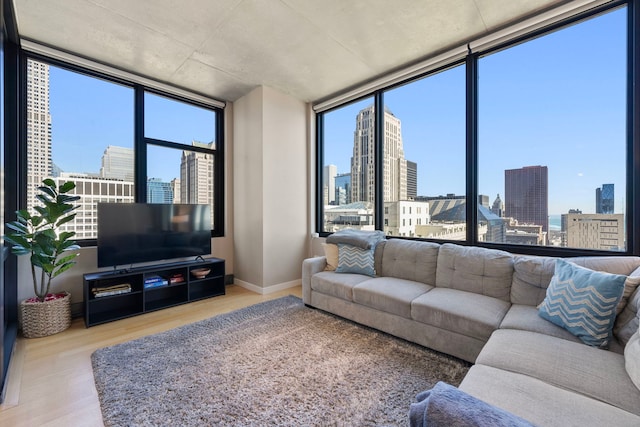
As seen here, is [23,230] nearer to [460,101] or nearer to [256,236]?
[256,236]

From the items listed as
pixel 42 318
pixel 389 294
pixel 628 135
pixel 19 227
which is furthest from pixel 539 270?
pixel 19 227

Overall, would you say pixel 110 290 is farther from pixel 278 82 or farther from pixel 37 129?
pixel 278 82

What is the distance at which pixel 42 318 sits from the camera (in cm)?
238

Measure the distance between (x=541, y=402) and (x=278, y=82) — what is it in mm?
A: 3809

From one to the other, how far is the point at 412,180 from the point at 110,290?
3552 mm

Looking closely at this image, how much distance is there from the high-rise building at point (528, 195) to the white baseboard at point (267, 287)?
9.25 feet

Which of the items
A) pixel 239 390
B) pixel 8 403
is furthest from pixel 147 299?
pixel 239 390

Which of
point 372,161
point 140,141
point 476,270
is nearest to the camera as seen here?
point 476,270

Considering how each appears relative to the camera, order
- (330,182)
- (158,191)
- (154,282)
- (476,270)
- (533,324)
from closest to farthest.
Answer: (533,324)
(476,270)
(154,282)
(158,191)
(330,182)

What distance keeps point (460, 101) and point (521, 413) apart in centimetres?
282

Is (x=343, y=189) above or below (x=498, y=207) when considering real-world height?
above

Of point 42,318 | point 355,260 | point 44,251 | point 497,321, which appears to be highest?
point 44,251

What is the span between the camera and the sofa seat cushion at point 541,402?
903mm

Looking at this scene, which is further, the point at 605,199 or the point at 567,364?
the point at 605,199
